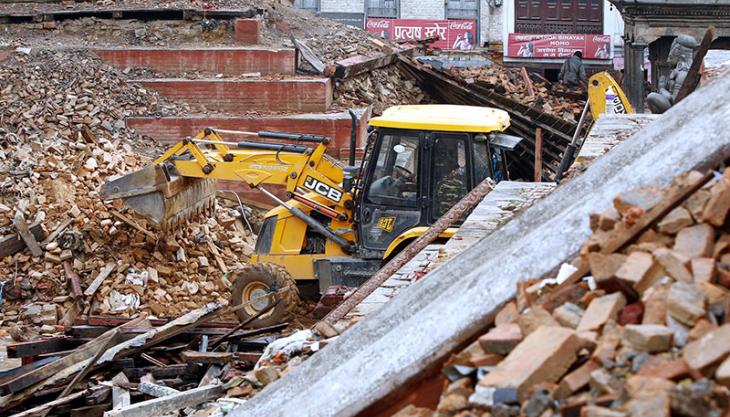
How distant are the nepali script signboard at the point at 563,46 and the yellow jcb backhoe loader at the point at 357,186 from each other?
23.6 metres

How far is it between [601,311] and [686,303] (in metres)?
0.30

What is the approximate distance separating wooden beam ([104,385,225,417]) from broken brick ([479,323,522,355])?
241 cm

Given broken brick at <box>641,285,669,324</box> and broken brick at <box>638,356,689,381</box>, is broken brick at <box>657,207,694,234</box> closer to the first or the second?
broken brick at <box>641,285,669,324</box>

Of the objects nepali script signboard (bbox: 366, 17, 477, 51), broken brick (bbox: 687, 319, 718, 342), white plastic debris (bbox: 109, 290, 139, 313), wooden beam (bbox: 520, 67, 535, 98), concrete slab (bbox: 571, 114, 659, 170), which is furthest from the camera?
nepali script signboard (bbox: 366, 17, 477, 51)

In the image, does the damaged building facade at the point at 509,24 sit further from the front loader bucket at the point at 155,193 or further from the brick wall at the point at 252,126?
the front loader bucket at the point at 155,193

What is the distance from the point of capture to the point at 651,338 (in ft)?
10.8

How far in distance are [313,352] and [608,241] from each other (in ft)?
5.76

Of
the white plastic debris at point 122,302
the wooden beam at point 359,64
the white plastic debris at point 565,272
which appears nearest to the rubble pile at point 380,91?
the wooden beam at point 359,64

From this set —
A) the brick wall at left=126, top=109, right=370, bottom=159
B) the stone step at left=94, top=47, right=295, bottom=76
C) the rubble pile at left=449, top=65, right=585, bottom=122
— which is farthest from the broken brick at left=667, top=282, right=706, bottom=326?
the rubble pile at left=449, top=65, right=585, bottom=122

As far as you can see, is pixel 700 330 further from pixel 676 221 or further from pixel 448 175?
pixel 448 175

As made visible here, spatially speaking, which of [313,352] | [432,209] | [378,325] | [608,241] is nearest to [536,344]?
[608,241]

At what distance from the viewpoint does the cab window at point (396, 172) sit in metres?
11.1

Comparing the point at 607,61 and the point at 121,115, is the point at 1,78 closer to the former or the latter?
the point at 121,115

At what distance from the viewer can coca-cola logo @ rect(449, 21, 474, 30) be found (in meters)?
36.8
